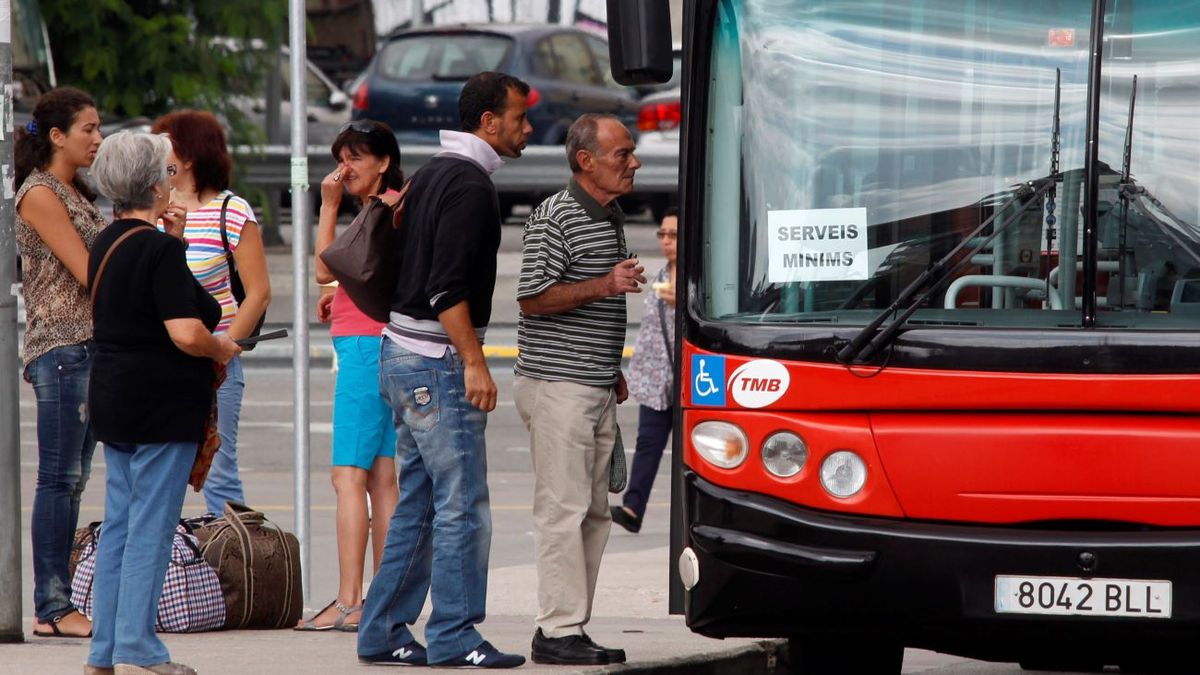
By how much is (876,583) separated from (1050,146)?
4.25 feet

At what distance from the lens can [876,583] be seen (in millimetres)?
5652

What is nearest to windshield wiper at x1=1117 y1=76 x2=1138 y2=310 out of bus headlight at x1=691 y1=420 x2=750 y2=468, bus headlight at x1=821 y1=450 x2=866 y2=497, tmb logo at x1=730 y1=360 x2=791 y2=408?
bus headlight at x1=821 y1=450 x2=866 y2=497

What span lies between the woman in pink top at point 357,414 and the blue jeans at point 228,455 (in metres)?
0.63

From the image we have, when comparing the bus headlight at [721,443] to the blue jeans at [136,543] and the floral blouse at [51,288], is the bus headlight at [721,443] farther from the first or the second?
the floral blouse at [51,288]

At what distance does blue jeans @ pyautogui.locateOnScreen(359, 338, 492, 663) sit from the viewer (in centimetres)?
646

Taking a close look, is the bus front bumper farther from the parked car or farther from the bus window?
the parked car

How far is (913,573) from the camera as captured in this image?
562cm

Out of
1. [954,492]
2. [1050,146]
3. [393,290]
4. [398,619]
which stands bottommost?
[398,619]

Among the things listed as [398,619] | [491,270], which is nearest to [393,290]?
[491,270]

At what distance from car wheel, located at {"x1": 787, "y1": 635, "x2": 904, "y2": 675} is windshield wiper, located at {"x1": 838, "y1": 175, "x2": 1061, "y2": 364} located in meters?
1.26

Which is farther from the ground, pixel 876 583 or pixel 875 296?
pixel 875 296

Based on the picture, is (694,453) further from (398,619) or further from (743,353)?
(398,619)

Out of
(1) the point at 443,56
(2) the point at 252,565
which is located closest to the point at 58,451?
(2) the point at 252,565

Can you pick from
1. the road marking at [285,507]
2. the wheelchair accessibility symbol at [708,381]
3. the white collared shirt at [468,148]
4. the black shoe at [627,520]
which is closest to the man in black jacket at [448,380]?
the white collared shirt at [468,148]
